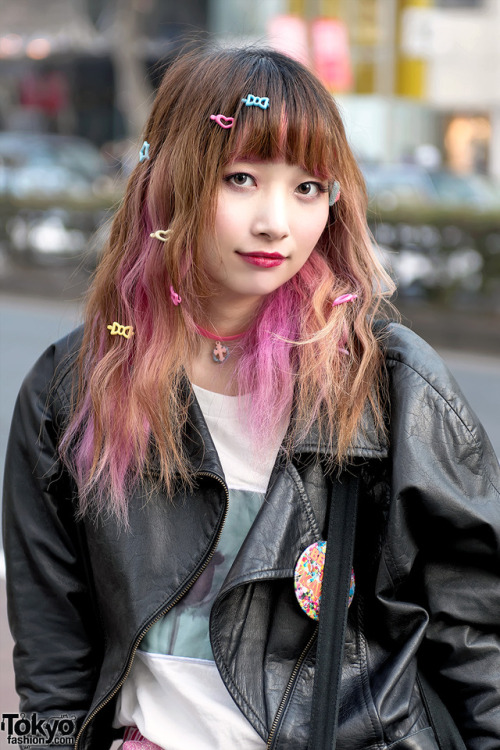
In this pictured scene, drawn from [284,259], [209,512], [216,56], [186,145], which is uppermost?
[216,56]

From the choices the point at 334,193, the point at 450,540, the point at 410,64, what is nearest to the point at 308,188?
the point at 334,193

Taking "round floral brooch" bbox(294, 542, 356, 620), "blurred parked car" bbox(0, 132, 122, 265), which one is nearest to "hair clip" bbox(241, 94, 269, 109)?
"round floral brooch" bbox(294, 542, 356, 620)

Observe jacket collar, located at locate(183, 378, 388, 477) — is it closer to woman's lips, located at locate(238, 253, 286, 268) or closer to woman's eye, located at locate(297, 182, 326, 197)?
woman's lips, located at locate(238, 253, 286, 268)

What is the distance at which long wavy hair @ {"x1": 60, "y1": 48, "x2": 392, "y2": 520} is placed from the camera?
1.76 metres

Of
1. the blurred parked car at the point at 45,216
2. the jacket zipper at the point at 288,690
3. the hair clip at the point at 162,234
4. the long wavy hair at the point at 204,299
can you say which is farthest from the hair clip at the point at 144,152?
the blurred parked car at the point at 45,216

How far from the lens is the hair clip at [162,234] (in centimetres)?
189

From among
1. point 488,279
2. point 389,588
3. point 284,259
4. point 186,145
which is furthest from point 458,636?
point 488,279

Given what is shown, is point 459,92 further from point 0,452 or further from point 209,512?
point 209,512

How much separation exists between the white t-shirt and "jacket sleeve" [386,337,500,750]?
0.84ft

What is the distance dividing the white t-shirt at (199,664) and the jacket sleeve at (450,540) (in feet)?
0.84

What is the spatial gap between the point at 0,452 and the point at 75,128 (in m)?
29.2

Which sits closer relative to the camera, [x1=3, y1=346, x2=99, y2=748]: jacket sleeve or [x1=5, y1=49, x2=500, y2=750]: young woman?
[x1=5, y1=49, x2=500, y2=750]: young woman

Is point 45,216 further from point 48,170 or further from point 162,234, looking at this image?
point 162,234

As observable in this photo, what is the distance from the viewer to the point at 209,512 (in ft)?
5.81
